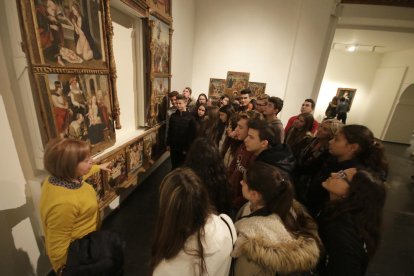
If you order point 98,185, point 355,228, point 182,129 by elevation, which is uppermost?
point 355,228

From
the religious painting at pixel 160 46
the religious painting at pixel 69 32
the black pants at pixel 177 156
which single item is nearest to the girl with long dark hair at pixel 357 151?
the black pants at pixel 177 156

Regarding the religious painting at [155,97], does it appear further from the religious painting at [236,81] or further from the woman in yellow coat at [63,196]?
the religious painting at [236,81]

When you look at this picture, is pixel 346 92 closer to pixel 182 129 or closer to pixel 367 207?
pixel 182 129

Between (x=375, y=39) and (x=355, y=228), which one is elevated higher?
(x=375, y=39)

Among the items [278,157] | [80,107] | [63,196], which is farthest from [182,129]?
[63,196]

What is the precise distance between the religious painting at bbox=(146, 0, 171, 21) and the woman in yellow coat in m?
2.97

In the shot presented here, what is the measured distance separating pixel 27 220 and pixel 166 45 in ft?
11.9

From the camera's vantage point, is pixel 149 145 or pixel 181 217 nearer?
pixel 181 217

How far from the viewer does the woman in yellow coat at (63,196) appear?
4.41ft

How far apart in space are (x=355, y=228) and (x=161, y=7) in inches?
171

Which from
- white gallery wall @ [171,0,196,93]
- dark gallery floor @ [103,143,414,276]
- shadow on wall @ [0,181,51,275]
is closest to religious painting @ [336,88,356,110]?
dark gallery floor @ [103,143,414,276]

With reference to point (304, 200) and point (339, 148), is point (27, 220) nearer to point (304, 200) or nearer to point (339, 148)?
point (304, 200)

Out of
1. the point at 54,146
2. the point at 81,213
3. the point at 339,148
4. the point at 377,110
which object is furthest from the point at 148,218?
the point at 377,110

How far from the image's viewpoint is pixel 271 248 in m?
1.16
